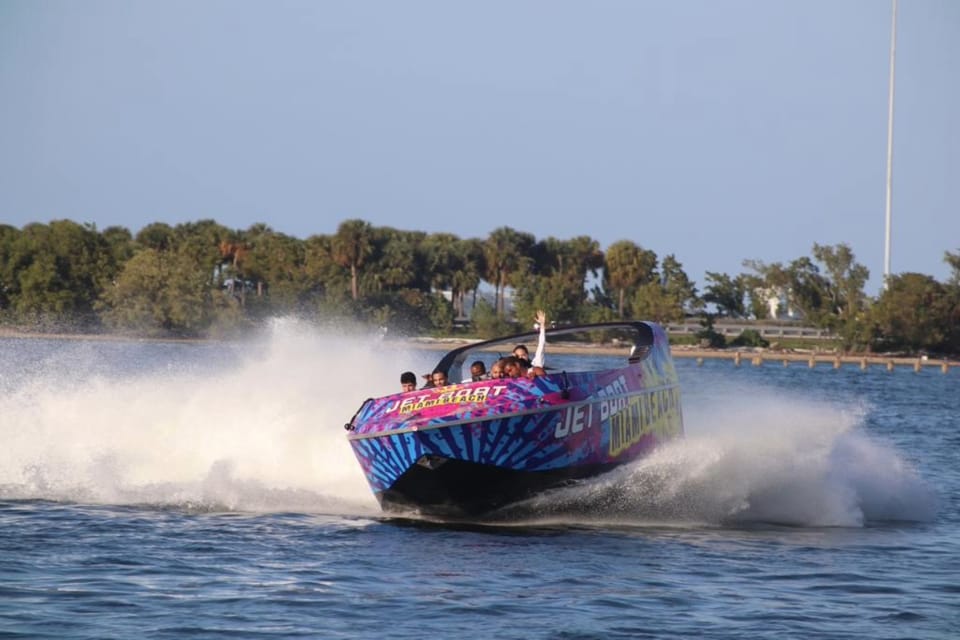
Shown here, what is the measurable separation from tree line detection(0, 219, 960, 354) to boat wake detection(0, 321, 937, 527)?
63.3 m

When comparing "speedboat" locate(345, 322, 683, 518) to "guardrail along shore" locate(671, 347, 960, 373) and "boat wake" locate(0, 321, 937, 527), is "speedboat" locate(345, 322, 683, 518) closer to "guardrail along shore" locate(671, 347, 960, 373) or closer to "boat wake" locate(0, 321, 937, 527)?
"boat wake" locate(0, 321, 937, 527)

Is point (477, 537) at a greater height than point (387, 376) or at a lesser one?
Answer: lesser

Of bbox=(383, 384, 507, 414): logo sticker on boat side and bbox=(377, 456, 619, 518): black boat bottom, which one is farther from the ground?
bbox=(383, 384, 507, 414): logo sticker on boat side

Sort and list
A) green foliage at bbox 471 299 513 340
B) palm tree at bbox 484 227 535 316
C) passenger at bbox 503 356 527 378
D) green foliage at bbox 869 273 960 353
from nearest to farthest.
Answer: passenger at bbox 503 356 527 378, green foliage at bbox 471 299 513 340, green foliage at bbox 869 273 960 353, palm tree at bbox 484 227 535 316

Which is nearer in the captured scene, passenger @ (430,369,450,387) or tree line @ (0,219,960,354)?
passenger @ (430,369,450,387)

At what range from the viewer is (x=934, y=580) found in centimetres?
1334

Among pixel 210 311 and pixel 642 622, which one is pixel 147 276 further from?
pixel 642 622

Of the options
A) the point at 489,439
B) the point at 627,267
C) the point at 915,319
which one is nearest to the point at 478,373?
the point at 489,439

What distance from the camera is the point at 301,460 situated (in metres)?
17.7

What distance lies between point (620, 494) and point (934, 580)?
12.6 feet

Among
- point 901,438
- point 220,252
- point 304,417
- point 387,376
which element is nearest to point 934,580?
point 304,417

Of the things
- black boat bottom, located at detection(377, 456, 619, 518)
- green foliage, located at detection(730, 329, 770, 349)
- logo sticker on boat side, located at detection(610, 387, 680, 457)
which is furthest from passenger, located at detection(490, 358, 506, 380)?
green foliage, located at detection(730, 329, 770, 349)

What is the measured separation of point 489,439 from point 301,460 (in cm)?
391

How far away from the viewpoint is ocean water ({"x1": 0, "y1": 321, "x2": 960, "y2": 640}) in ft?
36.7
